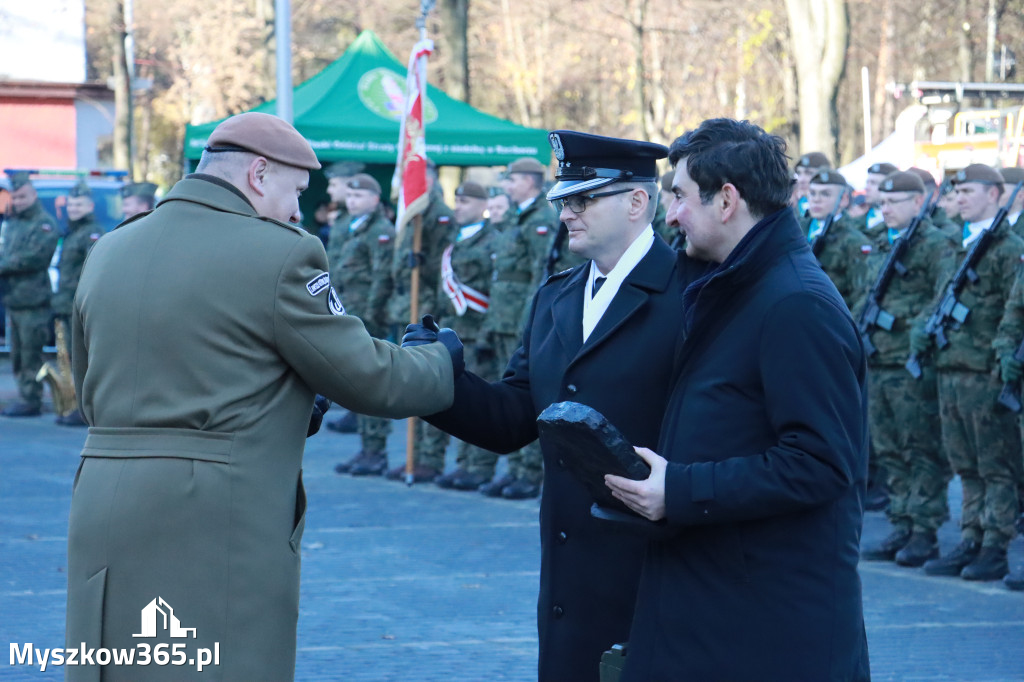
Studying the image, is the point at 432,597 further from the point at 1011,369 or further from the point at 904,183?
the point at 904,183

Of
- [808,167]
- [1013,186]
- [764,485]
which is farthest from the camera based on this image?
[808,167]

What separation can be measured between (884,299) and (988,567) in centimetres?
193

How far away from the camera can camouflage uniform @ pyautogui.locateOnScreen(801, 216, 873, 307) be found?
9688 millimetres

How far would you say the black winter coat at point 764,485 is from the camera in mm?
2961

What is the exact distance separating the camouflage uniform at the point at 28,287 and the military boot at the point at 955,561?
992 centimetres

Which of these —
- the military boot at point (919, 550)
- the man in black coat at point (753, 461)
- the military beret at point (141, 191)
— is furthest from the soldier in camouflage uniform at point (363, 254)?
the man in black coat at point (753, 461)

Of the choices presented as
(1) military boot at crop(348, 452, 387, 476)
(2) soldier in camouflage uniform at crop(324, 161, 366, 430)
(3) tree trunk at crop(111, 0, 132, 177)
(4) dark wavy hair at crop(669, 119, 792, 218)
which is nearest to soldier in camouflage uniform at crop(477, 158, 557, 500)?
(1) military boot at crop(348, 452, 387, 476)

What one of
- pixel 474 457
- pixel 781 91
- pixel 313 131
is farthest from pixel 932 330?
pixel 781 91

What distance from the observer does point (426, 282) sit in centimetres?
1164

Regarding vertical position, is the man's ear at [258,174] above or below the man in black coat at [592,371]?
above

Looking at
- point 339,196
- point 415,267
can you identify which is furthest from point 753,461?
point 339,196

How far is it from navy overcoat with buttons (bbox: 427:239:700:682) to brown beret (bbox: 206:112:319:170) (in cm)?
87

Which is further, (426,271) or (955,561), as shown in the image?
(426,271)

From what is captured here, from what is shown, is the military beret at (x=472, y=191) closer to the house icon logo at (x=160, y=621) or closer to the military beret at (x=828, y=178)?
the military beret at (x=828, y=178)
